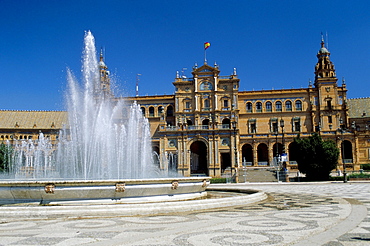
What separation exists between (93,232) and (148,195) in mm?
5305

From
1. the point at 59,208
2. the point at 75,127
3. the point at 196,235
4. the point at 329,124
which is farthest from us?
the point at 329,124

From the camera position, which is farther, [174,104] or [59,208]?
[174,104]

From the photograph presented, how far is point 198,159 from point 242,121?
11407 mm

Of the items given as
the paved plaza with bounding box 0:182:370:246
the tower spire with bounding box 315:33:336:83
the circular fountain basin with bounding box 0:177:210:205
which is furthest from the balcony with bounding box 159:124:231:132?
the paved plaza with bounding box 0:182:370:246

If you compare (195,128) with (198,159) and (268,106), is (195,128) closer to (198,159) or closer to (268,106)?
(198,159)

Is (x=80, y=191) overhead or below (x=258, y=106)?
below

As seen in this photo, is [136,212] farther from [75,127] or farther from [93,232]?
[75,127]

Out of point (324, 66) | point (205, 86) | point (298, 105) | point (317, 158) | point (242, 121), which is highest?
point (324, 66)

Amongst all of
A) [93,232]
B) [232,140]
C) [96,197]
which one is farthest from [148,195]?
[232,140]

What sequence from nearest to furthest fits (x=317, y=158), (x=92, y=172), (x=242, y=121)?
(x=92, y=172) → (x=317, y=158) → (x=242, y=121)

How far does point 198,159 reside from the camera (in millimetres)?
64688

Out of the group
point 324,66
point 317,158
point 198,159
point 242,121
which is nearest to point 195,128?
point 198,159

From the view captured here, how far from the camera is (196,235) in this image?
873 cm

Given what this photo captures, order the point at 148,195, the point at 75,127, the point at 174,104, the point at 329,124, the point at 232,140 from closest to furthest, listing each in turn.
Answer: the point at 148,195 < the point at 75,127 < the point at 232,140 < the point at 329,124 < the point at 174,104
